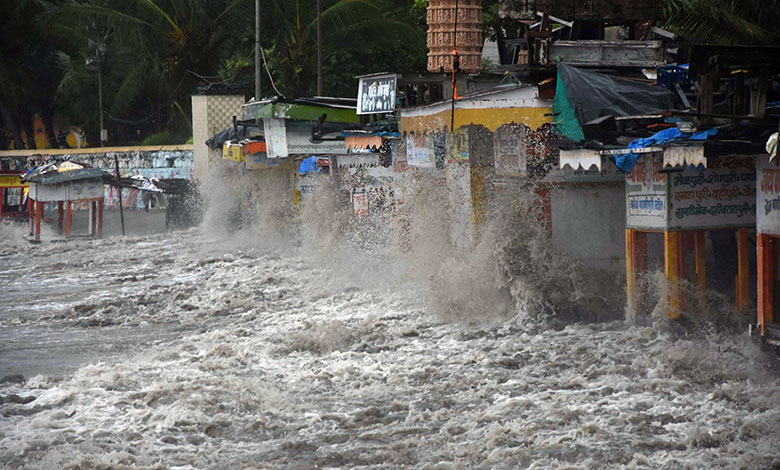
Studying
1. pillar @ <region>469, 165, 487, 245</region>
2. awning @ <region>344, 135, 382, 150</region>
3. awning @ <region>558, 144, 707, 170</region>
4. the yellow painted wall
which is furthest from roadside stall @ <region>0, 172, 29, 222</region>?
awning @ <region>558, 144, 707, 170</region>

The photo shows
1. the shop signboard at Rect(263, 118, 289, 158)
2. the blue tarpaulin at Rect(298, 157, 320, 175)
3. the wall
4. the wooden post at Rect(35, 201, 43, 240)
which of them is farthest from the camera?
the wall

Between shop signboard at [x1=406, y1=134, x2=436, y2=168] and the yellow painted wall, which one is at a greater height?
the yellow painted wall

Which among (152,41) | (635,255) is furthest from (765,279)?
(152,41)

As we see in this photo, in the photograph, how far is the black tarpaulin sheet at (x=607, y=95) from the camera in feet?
36.4

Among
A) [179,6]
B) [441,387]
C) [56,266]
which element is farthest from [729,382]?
[179,6]

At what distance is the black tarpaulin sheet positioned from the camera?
11086 millimetres

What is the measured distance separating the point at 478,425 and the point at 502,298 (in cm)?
502

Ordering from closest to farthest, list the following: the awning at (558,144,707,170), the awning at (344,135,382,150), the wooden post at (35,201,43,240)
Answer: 1. the awning at (558,144,707,170)
2. the awning at (344,135,382,150)
3. the wooden post at (35,201,43,240)

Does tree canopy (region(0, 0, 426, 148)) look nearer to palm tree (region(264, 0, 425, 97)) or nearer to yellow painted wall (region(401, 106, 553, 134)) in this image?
palm tree (region(264, 0, 425, 97))

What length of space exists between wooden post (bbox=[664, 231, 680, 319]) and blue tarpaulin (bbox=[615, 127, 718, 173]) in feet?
2.66

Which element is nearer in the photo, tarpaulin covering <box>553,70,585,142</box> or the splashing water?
the splashing water

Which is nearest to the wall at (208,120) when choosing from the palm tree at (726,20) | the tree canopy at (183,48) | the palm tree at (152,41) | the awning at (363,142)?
the tree canopy at (183,48)

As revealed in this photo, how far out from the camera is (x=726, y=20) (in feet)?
55.3

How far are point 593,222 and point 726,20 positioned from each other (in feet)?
18.5
